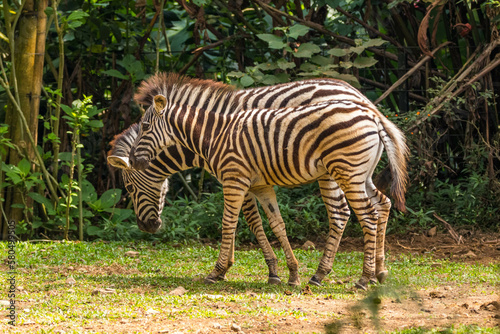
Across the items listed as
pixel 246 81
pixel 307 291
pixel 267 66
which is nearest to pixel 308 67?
pixel 267 66

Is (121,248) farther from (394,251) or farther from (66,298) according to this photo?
(394,251)

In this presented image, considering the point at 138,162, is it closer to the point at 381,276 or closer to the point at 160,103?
the point at 160,103

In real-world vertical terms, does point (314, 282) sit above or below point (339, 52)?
below

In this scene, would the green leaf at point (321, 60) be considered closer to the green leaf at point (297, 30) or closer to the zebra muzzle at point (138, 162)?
the green leaf at point (297, 30)

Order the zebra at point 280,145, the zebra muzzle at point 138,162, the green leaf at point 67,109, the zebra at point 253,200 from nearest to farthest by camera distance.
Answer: the zebra at point 280,145 → the zebra at point 253,200 → the zebra muzzle at point 138,162 → the green leaf at point 67,109

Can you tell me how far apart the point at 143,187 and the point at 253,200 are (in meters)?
1.37

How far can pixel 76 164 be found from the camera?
8117mm

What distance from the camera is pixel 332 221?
5656 mm

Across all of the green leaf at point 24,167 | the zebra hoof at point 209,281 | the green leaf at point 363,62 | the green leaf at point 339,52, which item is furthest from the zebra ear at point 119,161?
the green leaf at point 363,62

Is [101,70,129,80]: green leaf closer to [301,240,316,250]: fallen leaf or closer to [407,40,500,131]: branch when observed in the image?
[301,240,316,250]: fallen leaf

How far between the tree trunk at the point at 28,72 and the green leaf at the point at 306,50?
355cm

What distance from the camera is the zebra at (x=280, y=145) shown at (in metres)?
5.25

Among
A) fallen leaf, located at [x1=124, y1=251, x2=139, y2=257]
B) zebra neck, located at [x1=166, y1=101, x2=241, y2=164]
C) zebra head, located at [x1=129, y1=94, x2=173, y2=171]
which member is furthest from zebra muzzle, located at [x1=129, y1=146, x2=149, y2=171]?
fallen leaf, located at [x1=124, y1=251, x2=139, y2=257]

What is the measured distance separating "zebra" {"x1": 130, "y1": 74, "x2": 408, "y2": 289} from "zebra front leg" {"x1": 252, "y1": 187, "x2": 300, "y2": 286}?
10 millimetres
